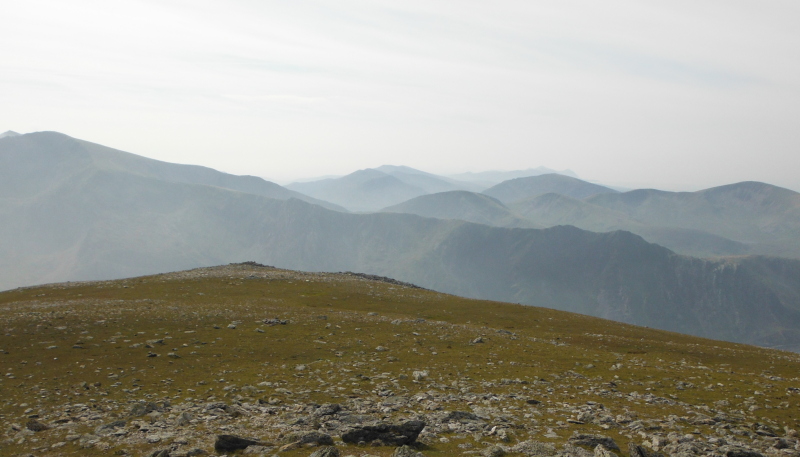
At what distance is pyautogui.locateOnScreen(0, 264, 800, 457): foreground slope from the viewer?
17.9 metres

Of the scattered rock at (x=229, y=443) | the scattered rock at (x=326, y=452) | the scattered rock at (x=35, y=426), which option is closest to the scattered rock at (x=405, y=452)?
the scattered rock at (x=326, y=452)

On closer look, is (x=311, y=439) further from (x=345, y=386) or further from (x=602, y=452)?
(x=602, y=452)

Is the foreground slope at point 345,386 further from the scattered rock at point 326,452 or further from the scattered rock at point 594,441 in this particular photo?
the scattered rock at point 326,452

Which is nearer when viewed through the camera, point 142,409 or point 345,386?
point 142,409

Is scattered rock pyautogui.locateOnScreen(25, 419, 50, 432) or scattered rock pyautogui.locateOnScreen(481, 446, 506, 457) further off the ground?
scattered rock pyautogui.locateOnScreen(481, 446, 506, 457)

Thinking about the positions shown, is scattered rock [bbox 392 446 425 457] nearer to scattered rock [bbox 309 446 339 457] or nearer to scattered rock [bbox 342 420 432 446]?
scattered rock [bbox 342 420 432 446]

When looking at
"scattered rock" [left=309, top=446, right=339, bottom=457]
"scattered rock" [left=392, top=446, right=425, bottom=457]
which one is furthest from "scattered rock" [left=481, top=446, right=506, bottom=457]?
"scattered rock" [left=309, top=446, right=339, bottom=457]

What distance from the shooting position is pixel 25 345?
30234mm

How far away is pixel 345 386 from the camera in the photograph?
83.3 ft

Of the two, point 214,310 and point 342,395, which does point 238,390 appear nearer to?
point 342,395

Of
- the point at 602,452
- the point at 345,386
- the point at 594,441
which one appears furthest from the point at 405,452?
the point at 345,386

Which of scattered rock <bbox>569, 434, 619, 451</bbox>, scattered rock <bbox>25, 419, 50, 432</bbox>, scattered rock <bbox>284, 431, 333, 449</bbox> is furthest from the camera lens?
scattered rock <bbox>25, 419, 50, 432</bbox>

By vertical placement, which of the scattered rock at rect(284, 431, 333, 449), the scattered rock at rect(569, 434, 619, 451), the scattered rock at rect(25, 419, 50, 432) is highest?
the scattered rock at rect(569, 434, 619, 451)

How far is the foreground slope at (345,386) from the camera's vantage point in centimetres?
1794
